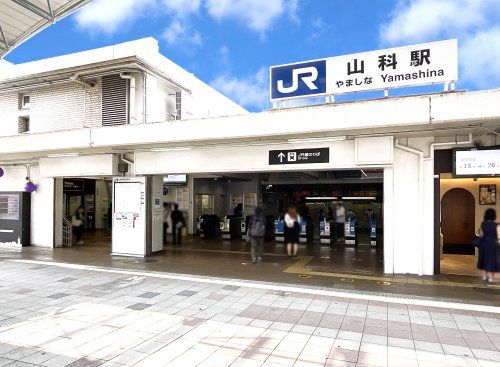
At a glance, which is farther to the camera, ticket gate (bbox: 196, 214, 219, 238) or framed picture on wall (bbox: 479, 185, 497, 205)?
ticket gate (bbox: 196, 214, 219, 238)

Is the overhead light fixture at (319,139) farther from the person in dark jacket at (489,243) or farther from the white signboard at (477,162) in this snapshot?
the person in dark jacket at (489,243)

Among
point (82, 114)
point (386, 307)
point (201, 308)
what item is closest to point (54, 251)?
point (82, 114)

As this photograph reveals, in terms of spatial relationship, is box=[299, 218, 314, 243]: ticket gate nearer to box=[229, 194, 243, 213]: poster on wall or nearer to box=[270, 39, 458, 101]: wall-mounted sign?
box=[229, 194, 243, 213]: poster on wall

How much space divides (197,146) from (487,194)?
322 inches

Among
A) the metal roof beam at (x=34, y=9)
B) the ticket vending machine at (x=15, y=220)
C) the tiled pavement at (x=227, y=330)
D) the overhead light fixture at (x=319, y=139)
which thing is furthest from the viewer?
the ticket vending machine at (x=15, y=220)

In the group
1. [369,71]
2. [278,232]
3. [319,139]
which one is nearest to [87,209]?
[278,232]

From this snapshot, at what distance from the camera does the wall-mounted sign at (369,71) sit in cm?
709

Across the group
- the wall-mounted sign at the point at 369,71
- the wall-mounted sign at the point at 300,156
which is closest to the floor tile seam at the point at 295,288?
the wall-mounted sign at the point at 300,156

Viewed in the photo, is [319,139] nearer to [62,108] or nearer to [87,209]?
[62,108]

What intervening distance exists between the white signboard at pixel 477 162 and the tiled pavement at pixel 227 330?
3.19 meters

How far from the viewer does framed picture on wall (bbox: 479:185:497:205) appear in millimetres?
9570

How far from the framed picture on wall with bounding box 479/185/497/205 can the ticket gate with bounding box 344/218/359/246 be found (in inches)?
162

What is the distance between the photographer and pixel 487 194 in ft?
31.8

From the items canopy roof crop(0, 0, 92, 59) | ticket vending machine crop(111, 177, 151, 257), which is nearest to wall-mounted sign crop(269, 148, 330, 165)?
ticket vending machine crop(111, 177, 151, 257)
